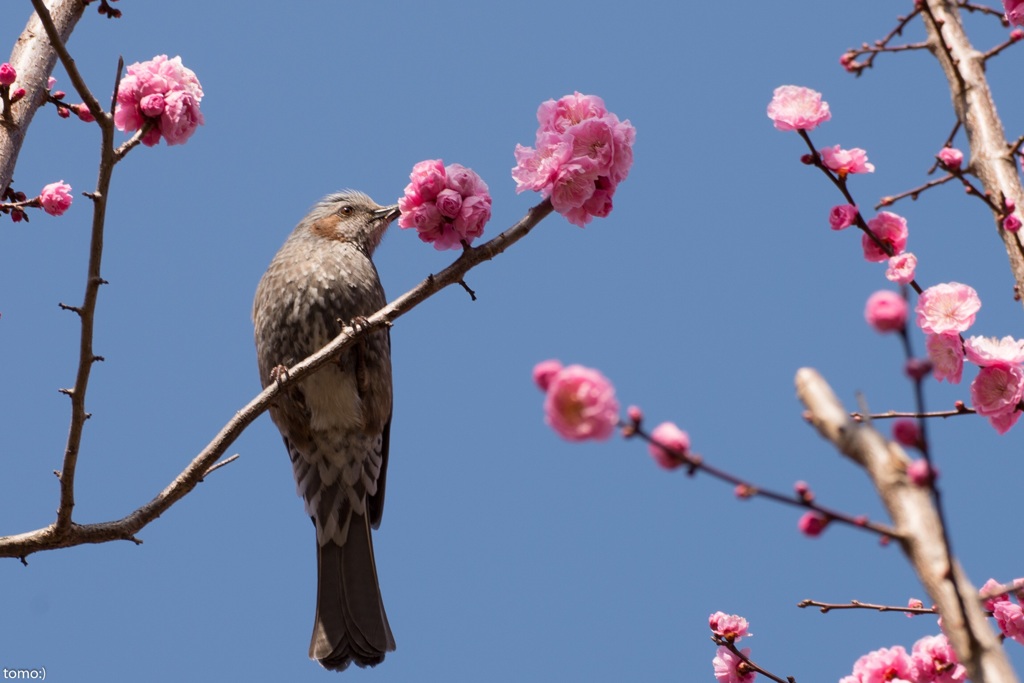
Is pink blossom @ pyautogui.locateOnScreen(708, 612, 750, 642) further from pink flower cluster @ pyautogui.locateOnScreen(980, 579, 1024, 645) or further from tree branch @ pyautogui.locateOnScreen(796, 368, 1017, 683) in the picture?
tree branch @ pyautogui.locateOnScreen(796, 368, 1017, 683)

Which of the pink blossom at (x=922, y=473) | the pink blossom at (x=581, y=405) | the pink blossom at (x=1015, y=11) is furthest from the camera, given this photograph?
the pink blossom at (x=1015, y=11)

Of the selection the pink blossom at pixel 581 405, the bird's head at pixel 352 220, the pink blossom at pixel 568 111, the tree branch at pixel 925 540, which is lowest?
the tree branch at pixel 925 540

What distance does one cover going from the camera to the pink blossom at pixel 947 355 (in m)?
2.74

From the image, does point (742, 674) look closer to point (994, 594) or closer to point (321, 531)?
point (994, 594)

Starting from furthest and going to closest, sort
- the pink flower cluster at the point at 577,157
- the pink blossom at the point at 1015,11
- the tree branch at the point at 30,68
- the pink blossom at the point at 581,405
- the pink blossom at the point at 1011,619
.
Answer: the tree branch at the point at 30,68
the pink flower cluster at the point at 577,157
the pink blossom at the point at 1015,11
the pink blossom at the point at 1011,619
the pink blossom at the point at 581,405

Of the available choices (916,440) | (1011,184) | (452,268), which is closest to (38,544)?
(452,268)

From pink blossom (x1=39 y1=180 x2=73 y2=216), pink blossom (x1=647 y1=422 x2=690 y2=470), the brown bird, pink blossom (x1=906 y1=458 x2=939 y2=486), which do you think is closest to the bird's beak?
the brown bird

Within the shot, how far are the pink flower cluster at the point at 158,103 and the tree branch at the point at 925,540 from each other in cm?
235

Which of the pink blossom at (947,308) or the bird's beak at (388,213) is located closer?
the pink blossom at (947,308)

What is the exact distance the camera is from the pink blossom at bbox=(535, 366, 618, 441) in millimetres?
1508

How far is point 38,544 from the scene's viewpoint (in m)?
3.16

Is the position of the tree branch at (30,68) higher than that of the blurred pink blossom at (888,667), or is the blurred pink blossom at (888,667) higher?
the tree branch at (30,68)

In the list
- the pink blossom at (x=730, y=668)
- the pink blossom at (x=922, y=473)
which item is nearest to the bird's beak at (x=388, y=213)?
the pink blossom at (x=730, y=668)

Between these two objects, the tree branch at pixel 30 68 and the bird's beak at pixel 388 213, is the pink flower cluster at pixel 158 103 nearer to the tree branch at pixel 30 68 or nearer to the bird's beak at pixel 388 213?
the tree branch at pixel 30 68
